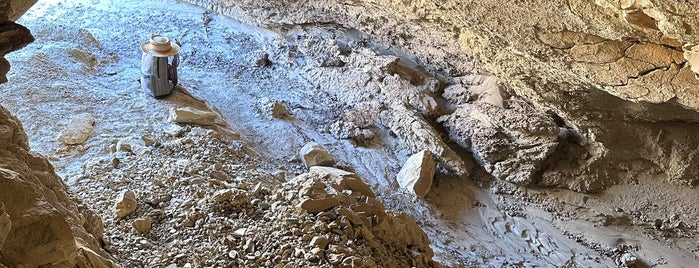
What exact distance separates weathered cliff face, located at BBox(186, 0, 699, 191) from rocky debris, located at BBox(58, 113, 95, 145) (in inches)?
89.9

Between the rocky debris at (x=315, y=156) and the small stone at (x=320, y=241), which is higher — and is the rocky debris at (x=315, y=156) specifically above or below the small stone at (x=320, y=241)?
below

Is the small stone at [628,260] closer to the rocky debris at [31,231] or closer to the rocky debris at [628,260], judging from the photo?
the rocky debris at [628,260]

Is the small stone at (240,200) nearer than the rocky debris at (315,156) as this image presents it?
Yes

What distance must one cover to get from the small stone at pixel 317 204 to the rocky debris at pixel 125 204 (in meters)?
0.93

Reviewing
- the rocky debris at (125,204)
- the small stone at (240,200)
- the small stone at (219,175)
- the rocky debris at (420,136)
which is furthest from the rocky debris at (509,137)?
the rocky debris at (125,204)

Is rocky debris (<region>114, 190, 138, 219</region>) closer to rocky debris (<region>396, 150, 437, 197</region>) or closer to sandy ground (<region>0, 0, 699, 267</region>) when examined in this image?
sandy ground (<region>0, 0, 699, 267</region>)

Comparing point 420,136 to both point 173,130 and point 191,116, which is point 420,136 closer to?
point 191,116

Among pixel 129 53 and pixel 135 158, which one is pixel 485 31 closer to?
pixel 135 158

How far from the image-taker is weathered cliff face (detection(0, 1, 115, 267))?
1690 millimetres

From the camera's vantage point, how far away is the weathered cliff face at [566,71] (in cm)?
262

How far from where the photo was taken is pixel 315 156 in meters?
4.65

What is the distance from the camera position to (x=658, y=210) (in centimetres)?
419

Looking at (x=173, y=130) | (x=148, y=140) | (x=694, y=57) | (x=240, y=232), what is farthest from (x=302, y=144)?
(x=694, y=57)

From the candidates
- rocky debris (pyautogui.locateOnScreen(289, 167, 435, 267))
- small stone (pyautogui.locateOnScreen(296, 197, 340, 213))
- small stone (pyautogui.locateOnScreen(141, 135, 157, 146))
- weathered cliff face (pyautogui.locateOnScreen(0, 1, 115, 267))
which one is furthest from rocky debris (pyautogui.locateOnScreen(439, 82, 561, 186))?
weathered cliff face (pyautogui.locateOnScreen(0, 1, 115, 267))
